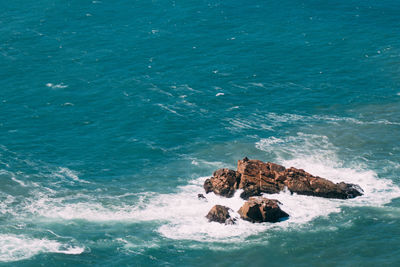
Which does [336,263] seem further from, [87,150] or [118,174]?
[87,150]

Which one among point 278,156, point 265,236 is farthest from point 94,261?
point 278,156

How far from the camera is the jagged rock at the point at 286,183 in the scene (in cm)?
16525

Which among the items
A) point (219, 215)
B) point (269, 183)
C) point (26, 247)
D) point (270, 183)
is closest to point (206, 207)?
point (219, 215)

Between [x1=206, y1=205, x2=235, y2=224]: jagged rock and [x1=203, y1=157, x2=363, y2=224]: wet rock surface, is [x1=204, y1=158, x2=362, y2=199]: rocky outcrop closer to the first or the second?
[x1=203, y1=157, x2=363, y2=224]: wet rock surface

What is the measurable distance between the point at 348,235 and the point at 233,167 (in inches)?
1754

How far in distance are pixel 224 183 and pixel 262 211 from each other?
654 inches

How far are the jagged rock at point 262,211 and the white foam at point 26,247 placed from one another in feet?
134

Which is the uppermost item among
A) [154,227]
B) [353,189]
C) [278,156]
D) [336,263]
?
[278,156]

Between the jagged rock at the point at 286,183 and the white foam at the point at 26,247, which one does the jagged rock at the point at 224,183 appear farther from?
the white foam at the point at 26,247

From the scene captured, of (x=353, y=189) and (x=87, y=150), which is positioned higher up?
(x=87, y=150)

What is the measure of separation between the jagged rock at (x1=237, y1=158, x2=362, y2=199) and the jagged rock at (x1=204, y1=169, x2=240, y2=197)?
1.72m

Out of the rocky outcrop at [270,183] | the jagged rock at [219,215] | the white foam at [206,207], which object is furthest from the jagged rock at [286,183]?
the jagged rock at [219,215]

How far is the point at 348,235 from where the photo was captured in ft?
487

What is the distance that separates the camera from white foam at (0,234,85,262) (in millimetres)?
148125
